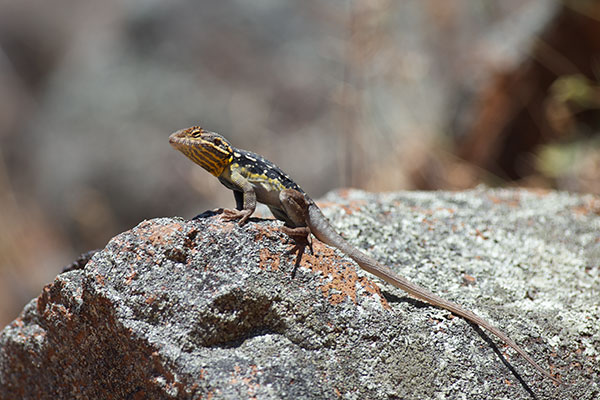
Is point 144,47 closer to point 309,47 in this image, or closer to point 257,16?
point 257,16

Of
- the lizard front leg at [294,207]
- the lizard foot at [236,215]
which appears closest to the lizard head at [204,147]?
the lizard front leg at [294,207]

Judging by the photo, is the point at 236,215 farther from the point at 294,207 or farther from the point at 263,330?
the point at 263,330

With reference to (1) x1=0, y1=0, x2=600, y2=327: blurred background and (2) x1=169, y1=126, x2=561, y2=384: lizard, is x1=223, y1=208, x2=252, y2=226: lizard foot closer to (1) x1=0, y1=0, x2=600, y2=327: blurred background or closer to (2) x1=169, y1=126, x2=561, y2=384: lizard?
(2) x1=169, y1=126, x2=561, y2=384: lizard

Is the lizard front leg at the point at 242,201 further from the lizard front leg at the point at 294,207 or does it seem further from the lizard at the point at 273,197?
the lizard front leg at the point at 294,207

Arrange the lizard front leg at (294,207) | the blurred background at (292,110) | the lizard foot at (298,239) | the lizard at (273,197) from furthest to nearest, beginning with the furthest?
the blurred background at (292,110) → the lizard front leg at (294,207) → the lizard at (273,197) → the lizard foot at (298,239)

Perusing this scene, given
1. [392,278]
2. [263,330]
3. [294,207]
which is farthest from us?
[294,207]

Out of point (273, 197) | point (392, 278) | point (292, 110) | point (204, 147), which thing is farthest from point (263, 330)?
point (292, 110)
